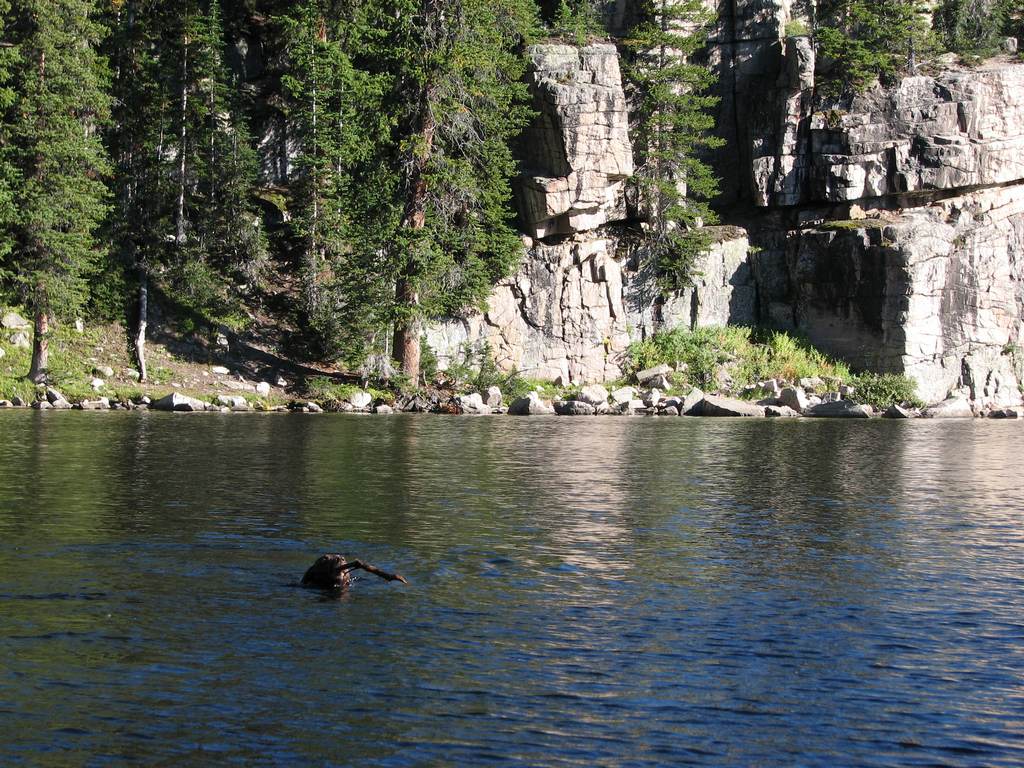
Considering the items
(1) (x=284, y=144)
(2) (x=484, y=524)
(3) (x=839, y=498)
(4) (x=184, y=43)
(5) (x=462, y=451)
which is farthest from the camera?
(1) (x=284, y=144)

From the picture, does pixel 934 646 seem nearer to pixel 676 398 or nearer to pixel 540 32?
pixel 676 398

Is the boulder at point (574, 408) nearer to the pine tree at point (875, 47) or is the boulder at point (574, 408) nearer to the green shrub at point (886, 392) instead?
the green shrub at point (886, 392)

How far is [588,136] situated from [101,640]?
1672 inches

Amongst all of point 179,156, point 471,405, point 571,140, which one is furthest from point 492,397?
point 179,156

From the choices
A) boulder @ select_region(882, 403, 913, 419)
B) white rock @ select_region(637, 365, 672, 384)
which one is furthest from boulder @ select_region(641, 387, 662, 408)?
boulder @ select_region(882, 403, 913, 419)

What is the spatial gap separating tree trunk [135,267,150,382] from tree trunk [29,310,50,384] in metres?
3.43

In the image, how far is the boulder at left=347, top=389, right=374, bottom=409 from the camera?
40688 millimetres

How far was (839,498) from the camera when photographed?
1889 centimetres

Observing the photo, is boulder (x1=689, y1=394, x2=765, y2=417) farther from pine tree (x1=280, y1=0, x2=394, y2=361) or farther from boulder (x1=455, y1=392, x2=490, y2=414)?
pine tree (x1=280, y1=0, x2=394, y2=361)

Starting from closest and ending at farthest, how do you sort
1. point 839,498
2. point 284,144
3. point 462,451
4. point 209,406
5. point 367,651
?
point 367,651
point 839,498
point 462,451
point 209,406
point 284,144

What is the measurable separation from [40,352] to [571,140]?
24431 millimetres

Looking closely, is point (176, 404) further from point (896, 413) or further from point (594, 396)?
point (896, 413)

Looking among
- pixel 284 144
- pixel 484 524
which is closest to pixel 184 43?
pixel 284 144

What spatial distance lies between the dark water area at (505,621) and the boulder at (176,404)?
1652 centimetres
